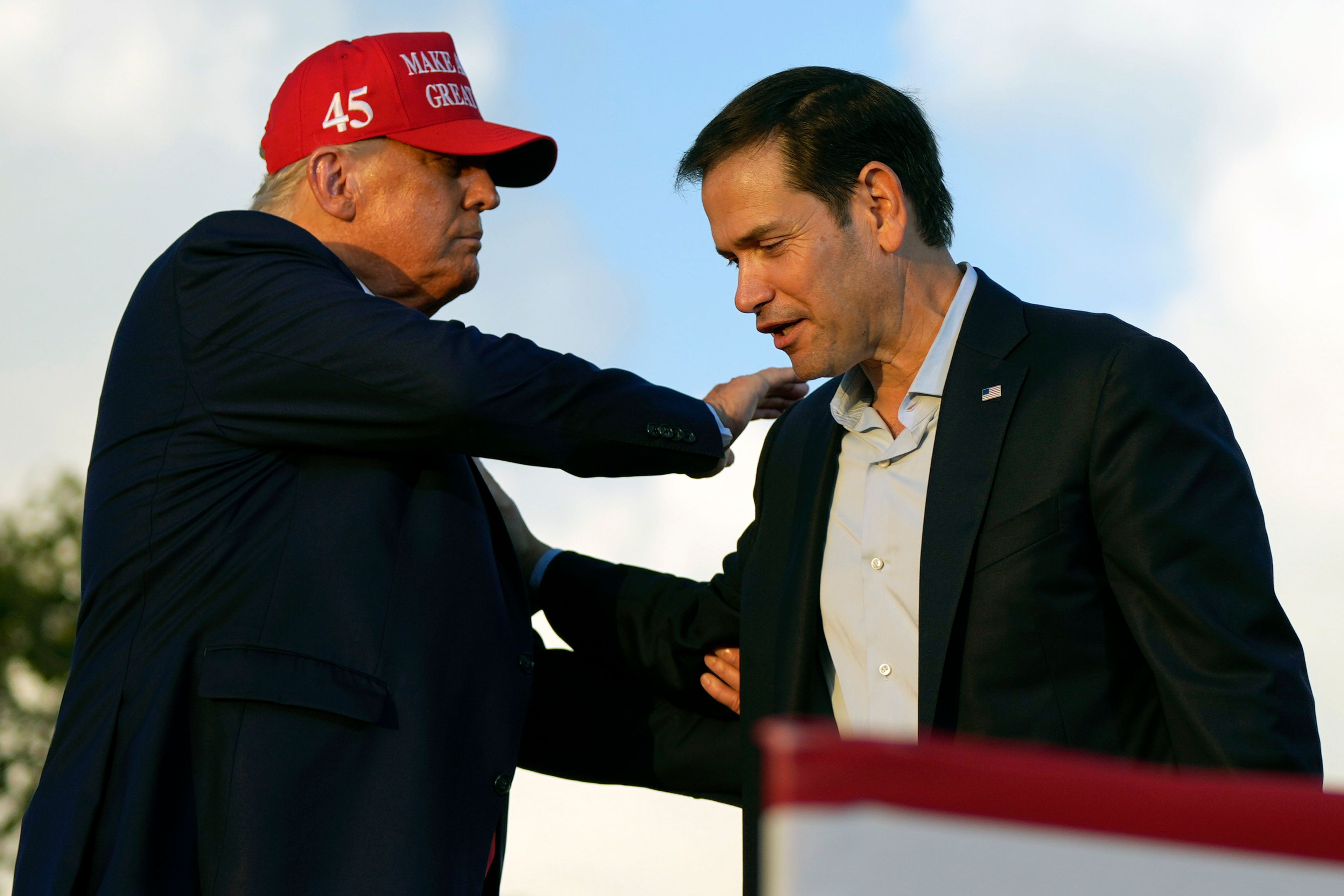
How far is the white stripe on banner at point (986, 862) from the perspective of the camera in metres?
0.94

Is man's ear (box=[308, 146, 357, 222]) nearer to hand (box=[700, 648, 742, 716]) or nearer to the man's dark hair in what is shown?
the man's dark hair

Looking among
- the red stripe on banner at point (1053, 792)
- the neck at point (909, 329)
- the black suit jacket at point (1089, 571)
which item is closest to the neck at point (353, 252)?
the neck at point (909, 329)

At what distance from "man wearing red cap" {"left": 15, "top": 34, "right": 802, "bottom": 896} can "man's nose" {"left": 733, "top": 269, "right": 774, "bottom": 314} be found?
0.28 meters

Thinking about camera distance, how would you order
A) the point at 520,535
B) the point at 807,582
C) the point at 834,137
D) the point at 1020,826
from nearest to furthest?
the point at 1020,826, the point at 807,582, the point at 834,137, the point at 520,535

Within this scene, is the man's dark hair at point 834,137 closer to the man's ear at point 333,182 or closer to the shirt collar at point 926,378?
the shirt collar at point 926,378

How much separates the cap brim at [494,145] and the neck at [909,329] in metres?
1.07

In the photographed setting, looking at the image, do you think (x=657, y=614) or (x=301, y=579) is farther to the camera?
(x=657, y=614)

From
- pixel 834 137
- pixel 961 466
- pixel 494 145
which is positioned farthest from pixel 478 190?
pixel 961 466

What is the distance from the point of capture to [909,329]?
3.35m

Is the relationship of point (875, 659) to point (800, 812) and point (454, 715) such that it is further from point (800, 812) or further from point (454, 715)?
point (800, 812)

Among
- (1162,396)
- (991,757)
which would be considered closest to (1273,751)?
(1162,396)

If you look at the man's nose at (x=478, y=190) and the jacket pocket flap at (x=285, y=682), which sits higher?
the man's nose at (x=478, y=190)

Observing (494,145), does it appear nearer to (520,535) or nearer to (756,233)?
(756,233)

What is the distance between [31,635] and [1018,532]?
25.2 m
